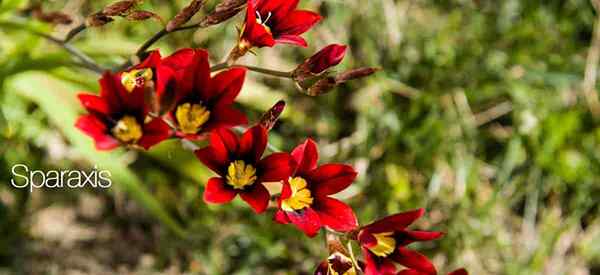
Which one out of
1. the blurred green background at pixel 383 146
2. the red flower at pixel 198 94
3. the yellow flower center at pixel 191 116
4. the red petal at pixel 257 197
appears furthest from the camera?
the blurred green background at pixel 383 146

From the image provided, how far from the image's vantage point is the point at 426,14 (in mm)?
2891

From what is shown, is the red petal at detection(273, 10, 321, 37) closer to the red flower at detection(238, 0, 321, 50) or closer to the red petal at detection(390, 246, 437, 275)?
the red flower at detection(238, 0, 321, 50)

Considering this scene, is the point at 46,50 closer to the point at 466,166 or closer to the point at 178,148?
the point at 178,148

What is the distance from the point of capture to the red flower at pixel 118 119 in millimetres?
1428

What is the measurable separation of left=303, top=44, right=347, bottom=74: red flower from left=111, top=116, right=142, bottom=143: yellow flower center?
0.38m

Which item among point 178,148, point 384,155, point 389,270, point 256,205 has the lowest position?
point 384,155

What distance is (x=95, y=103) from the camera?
4.87 ft

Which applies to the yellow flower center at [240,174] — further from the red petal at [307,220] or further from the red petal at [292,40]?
the red petal at [292,40]

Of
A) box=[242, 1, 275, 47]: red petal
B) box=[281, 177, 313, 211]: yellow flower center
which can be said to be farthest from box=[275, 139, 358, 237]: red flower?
box=[242, 1, 275, 47]: red petal

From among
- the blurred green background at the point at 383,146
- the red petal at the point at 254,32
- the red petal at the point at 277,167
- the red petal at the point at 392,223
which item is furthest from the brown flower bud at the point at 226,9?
the blurred green background at the point at 383,146

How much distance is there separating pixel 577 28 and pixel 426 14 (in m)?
0.56

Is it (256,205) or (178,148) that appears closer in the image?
(256,205)

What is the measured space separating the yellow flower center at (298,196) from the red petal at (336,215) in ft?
0.08

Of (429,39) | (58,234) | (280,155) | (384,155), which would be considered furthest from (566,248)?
(58,234)
